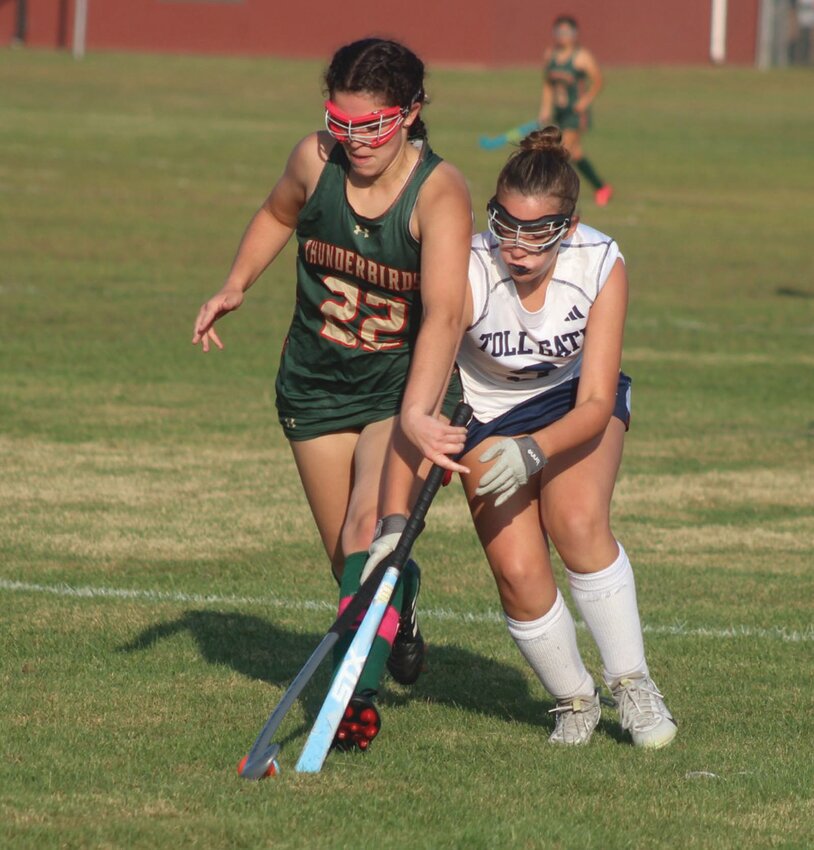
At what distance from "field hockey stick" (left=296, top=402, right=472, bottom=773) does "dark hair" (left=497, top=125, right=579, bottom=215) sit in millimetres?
629

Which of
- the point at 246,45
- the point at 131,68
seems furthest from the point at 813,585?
the point at 246,45


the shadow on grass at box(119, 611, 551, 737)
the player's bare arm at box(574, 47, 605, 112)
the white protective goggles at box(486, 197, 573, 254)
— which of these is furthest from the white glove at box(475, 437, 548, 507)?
the player's bare arm at box(574, 47, 605, 112)

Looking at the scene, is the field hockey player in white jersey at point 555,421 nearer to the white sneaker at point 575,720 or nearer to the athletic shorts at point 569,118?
the white sneaker at point 575,720

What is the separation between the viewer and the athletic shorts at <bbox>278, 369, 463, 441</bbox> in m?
5.36

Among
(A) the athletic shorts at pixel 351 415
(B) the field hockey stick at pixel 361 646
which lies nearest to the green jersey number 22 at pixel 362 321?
(A) the athletic shorts at pixel 351 415

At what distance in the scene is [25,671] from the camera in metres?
5.68

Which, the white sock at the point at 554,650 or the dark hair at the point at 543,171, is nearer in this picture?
Result: the dark hair at the point at 543,171

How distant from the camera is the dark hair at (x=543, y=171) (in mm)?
4953

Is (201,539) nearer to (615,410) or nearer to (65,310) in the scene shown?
(615,410)

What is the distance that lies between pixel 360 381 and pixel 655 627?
1.80 m

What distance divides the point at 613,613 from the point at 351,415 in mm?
974

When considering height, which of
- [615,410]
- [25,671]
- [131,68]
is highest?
[131,68]

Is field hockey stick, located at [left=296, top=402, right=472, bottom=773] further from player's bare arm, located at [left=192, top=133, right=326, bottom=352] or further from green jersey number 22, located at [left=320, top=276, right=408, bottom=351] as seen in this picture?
player's bare arm, located at [left=192, top=133, right=326, bottom=352]

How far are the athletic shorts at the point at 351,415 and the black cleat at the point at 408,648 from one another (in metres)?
0.49
